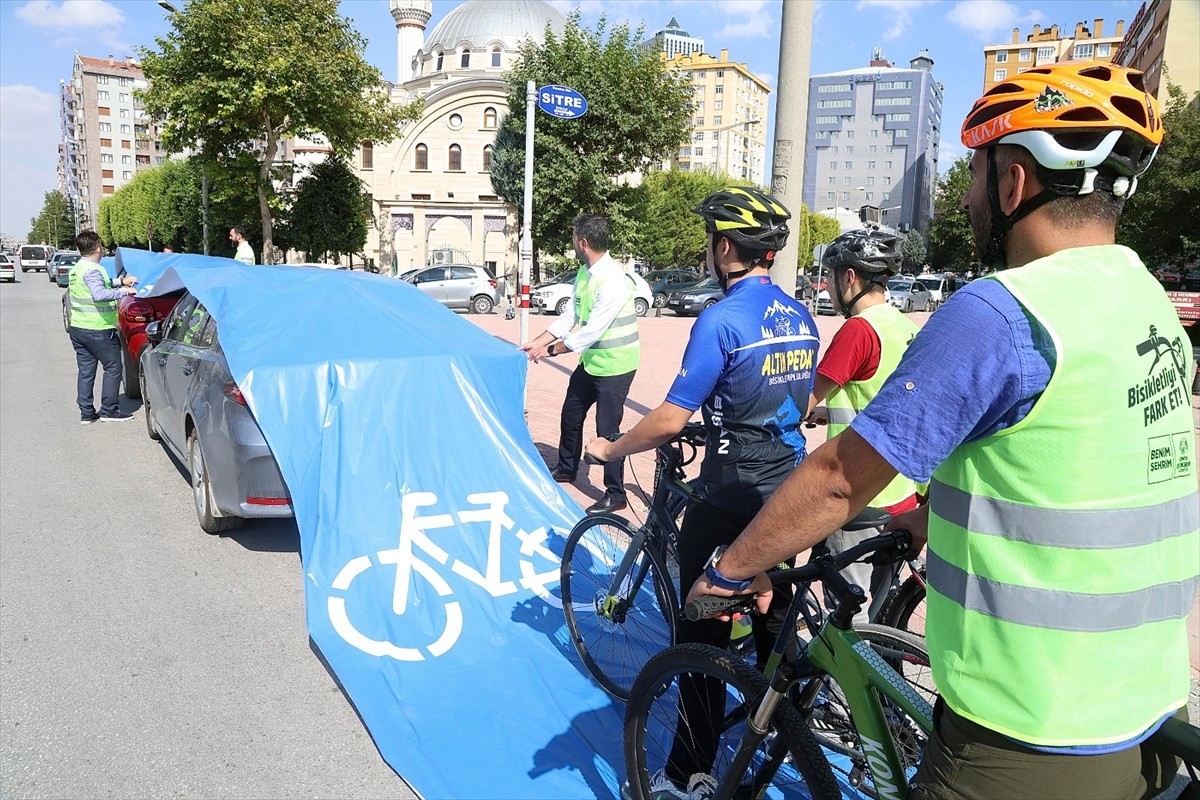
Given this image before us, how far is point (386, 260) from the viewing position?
63750 millimetres

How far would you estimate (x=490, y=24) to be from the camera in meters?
72.2

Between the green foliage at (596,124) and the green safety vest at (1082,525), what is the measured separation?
3108 cm

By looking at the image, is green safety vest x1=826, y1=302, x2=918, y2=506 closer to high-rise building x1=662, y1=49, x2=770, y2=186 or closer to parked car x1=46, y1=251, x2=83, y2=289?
parked car x1=46, y1=251, x2=83, y2=289

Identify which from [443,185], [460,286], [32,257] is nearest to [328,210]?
[460,286]

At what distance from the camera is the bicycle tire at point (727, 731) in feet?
6.91

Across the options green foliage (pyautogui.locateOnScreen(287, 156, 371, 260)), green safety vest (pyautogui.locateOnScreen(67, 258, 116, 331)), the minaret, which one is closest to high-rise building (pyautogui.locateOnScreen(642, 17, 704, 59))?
the minaret

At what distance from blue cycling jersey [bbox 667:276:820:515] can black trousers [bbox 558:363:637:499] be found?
3.17 m

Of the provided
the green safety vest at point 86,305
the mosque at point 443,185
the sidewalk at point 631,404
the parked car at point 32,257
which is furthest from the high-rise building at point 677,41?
the green safety vest at point 86,305

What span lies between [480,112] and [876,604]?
213 ft

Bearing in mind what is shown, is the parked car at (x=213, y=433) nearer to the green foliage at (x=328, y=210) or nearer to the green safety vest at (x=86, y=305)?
the green safety vest at (x=86, y=305)

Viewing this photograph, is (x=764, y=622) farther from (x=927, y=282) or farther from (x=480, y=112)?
(x=480, y=112)

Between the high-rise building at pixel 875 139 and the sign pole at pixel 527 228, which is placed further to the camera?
the high-rise building at pixel 875 139

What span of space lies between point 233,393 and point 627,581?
10.1 ft

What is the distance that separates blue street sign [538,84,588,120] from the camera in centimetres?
1065
